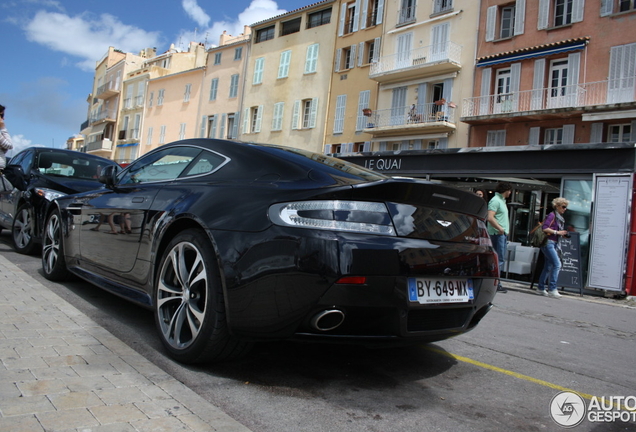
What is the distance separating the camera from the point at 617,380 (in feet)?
11.8

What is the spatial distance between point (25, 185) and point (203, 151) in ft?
15.9

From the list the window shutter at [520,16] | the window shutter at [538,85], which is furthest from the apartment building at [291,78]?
the window shutter at [538,85]

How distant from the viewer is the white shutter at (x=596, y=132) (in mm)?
19297

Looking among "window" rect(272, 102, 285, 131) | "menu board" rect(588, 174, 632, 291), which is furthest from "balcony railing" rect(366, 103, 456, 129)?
"menu board" rect(588, 174, 632, 291)

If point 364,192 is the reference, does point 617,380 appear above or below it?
below

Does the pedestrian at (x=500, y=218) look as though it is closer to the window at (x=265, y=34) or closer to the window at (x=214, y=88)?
the window at (x=265, y=34)

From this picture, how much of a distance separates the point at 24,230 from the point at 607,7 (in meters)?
20.8

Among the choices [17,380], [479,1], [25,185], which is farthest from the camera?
[479,1]

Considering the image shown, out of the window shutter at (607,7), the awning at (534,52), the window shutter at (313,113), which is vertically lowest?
the window shutter at (313,113)

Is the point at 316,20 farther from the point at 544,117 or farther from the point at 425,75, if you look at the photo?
the point at 544,117

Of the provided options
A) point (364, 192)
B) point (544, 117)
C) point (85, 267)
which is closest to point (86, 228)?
point (85, 267)

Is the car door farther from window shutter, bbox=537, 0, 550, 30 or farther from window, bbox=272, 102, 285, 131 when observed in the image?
window, bbox=272, 102, 285, 131

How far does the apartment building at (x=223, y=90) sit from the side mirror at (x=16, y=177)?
28933 mm

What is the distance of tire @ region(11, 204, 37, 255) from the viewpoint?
22.7 feet
